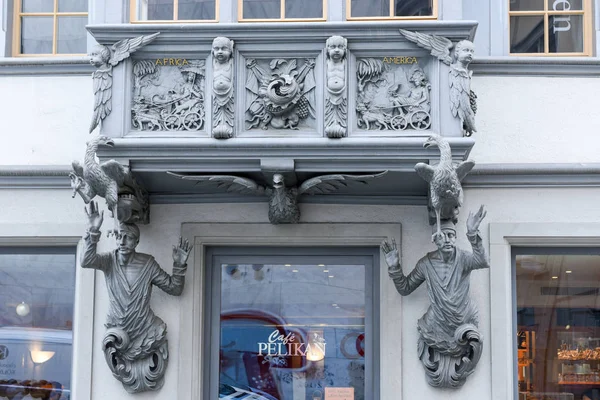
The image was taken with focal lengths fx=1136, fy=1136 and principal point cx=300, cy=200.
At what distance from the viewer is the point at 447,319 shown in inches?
348

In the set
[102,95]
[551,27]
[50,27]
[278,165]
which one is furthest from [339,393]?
[50,27]

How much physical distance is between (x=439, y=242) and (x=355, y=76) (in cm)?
143

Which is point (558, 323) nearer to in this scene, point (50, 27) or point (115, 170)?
point (115, 170)

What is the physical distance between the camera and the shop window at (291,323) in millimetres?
9375

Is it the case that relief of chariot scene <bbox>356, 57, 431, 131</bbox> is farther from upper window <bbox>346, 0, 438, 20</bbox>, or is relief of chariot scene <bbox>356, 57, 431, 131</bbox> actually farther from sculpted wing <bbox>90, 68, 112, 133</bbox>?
sculpted wing <bbox>90, 68, 112, 133</bbox>

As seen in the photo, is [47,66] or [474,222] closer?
[474,222]

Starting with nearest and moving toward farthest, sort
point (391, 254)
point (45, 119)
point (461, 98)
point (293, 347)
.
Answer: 1. point (461, 98)
2. point (391, 254)
3. point (293, 347)
4. point (45, 119)

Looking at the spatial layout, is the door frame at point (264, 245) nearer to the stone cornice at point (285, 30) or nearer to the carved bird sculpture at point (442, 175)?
the carved bird sculpture at point (442, 175)

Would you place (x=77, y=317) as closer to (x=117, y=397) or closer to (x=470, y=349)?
(x=117, y=397)

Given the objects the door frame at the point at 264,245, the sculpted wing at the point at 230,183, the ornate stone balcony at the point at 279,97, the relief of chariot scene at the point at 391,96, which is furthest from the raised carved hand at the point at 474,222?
the sculpted wing at the point at 230,183

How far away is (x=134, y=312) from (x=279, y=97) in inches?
81.5

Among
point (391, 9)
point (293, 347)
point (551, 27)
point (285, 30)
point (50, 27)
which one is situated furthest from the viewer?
point (50, 27)

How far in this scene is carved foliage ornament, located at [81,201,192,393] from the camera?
899 centimetres

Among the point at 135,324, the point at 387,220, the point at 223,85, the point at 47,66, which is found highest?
the point at 47,66
